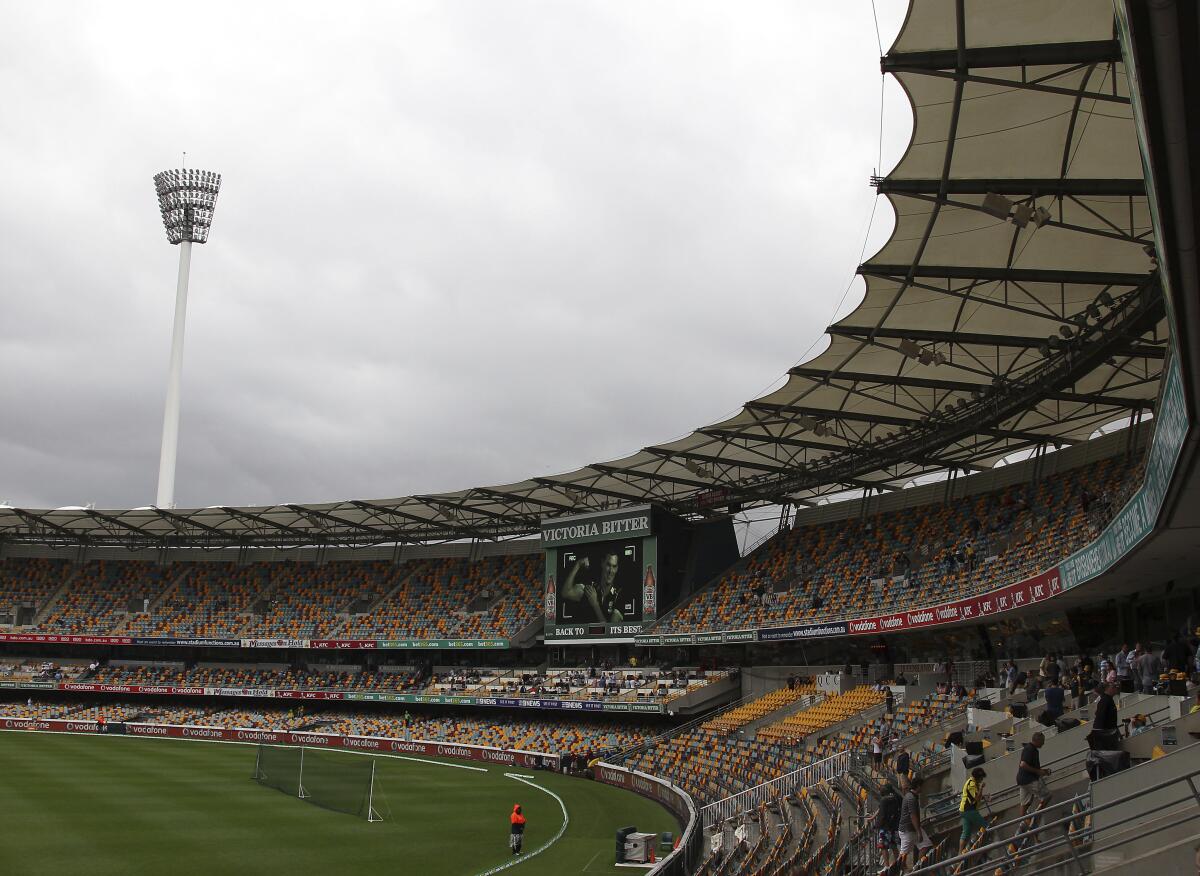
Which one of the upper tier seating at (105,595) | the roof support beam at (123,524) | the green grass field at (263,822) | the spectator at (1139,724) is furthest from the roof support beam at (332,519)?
the spectator at (1139,724)

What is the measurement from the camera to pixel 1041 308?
83.0 ft

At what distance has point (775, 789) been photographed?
2486 centimetres

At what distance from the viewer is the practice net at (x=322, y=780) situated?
31016mm

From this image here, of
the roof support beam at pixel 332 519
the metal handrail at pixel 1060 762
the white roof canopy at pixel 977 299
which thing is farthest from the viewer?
the roof support beam at pixel 332 519

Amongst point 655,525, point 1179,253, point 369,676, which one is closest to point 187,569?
point 369,676

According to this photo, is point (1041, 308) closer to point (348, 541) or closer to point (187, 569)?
point (348, 541)

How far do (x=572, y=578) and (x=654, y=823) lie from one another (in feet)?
75.4

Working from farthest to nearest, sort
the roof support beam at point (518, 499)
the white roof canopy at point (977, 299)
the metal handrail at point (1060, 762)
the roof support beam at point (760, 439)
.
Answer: the roof support beam at point (518, 499)
the roof support beam at point (760, 439)
the white roof canopy at point (977, 299)
the metal handrail at point (1060, 762)

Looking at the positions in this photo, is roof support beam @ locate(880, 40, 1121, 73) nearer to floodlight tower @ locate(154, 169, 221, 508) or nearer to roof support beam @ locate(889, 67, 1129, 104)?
roof support beam @ locate(889, 67, 1129, 104)

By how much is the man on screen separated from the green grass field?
10431mm

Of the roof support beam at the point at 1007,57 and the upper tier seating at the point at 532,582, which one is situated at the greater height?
the roof support beam at the point at 1007,57

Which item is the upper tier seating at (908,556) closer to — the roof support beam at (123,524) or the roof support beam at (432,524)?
the roof support beam at (432,524)

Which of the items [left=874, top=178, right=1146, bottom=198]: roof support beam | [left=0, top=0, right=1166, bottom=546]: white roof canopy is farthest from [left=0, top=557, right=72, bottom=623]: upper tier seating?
[left=874, top=178, right=1146, bottom=198]: roof support beam

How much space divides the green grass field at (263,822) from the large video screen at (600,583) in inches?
415
